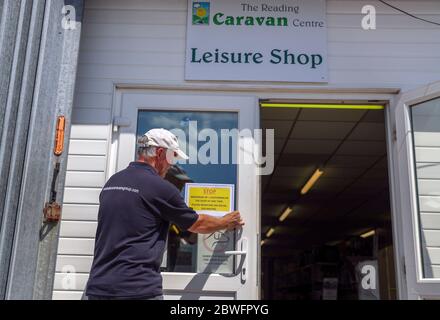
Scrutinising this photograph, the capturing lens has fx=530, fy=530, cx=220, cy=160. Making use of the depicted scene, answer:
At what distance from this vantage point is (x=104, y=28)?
3936 mm

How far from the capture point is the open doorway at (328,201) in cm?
546

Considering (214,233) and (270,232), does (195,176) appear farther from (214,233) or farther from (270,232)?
(270,232)

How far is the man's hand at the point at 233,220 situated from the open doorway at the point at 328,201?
3.15ft

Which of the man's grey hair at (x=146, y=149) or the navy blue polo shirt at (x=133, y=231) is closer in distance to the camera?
the navy blue polo shirt at (x=133, y=231)

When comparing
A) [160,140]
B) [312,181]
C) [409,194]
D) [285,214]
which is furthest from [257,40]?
[285,214]

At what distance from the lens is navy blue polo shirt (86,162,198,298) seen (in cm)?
247

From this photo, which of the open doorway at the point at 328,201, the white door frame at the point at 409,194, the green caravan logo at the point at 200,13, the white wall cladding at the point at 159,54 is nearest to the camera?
the white door frame at the point at 409,194

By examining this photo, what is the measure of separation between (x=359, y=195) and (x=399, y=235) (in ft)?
19.3

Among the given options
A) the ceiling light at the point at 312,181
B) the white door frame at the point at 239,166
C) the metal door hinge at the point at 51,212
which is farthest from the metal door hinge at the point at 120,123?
the ceiling light at the point at 312,181

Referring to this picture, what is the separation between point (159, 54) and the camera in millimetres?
3871

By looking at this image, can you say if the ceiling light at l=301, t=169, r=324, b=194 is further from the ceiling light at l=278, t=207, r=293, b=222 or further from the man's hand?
the man's hand

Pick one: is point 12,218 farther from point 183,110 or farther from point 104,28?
point 104,28

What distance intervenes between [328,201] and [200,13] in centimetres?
675

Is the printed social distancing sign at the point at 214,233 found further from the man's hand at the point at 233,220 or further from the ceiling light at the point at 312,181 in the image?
the ceiling light at the point at 312,181
